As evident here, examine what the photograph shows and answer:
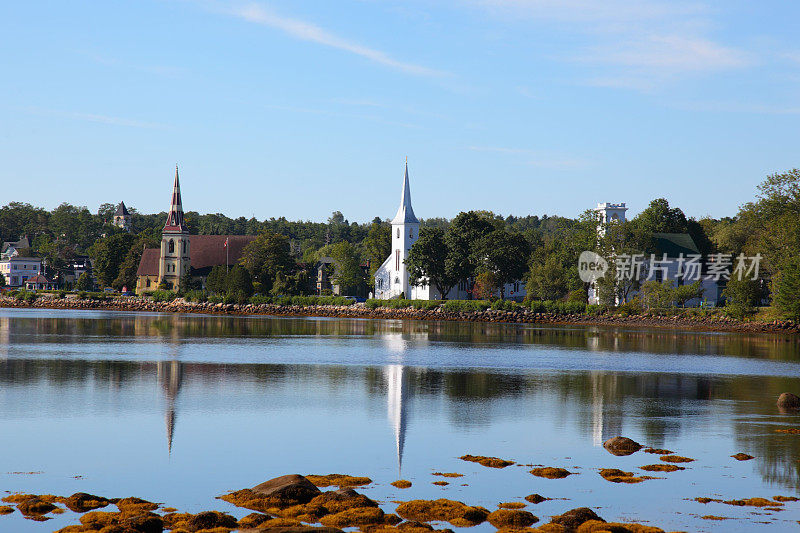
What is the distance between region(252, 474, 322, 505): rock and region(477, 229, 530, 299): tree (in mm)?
81850

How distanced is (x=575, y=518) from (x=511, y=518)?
1.00 m

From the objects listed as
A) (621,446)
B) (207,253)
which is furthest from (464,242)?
(621,446)

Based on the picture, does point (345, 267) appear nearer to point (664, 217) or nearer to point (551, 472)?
point (664, 217)

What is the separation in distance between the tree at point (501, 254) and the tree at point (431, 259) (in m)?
4.83

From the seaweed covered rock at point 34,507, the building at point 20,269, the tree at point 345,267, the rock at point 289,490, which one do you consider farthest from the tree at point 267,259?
the seaweed covered rock at point 34,507

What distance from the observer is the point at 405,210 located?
380 feet

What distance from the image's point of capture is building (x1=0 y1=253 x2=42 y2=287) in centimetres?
18088

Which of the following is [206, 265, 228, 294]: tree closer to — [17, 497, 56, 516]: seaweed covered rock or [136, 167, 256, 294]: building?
[136, 167, 256, 294]: building

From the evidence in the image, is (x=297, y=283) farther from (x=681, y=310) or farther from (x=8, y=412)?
(x=8, y=412)

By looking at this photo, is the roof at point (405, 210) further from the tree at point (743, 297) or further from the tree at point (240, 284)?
the tree at point (743, 297)

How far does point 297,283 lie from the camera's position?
116125mm

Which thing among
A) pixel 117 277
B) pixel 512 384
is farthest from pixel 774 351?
pixel 117 277

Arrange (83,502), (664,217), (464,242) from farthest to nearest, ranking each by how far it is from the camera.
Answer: (664,217)
(464,242)
(83,502)

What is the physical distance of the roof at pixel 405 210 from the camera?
115375 millimetres
